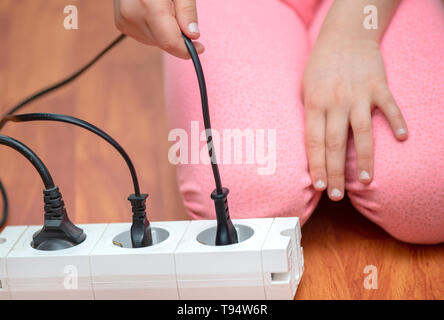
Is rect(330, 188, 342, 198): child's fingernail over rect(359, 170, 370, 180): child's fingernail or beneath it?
beneath

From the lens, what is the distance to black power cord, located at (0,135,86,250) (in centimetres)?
59

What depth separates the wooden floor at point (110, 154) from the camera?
0.68m

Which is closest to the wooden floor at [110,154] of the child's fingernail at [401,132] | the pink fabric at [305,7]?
the child's fingernail at [401,132]

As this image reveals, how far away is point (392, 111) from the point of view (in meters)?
0.68

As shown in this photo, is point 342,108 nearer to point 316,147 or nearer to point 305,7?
point 316,147

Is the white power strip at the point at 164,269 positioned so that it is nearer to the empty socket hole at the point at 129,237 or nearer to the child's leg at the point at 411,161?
the empty socket hole at the point at 129,237

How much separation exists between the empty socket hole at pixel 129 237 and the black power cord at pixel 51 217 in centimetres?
4

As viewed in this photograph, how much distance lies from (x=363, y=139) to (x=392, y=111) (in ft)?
0.13

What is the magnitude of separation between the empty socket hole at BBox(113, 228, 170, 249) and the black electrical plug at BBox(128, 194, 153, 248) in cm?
1

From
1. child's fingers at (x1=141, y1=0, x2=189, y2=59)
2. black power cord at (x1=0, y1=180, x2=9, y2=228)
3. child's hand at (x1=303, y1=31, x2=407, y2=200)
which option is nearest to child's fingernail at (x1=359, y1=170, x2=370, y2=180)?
child's hand at (x1=303, y1=31, x2=407, y2=200)

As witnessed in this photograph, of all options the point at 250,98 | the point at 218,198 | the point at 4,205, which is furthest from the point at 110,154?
the point at 218,198

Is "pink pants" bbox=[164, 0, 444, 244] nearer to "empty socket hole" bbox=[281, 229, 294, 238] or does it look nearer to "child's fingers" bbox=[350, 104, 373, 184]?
"child's fingers" bbox=[350, 104, 373, 184]

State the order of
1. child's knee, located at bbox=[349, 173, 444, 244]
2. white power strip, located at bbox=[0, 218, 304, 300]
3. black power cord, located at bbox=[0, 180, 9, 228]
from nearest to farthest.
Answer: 1. white power strip, located at bbox=[0, 218, 304, 300]
2. child's knee, located at bbox=[349, 173, 444, 244]
3. black power cord, located at bbox=[0, 180, 9, 228]
